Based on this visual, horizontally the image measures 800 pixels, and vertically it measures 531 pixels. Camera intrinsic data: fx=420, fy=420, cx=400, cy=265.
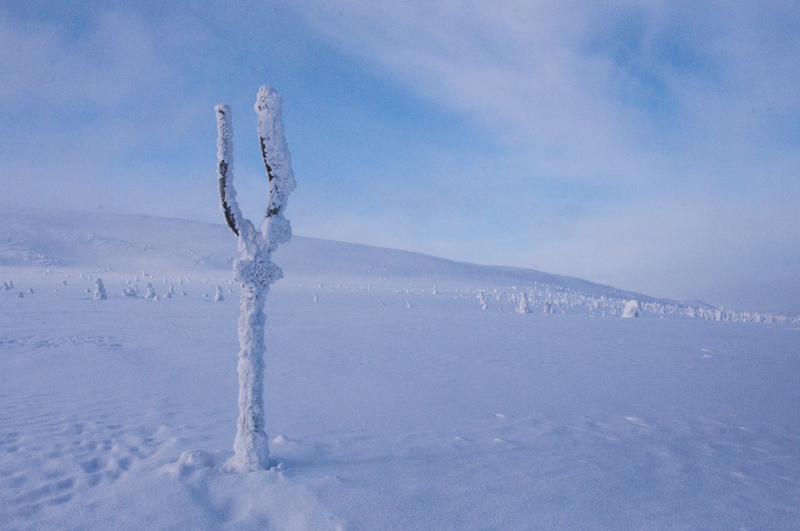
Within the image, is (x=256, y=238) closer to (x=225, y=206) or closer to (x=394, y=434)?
(x=225, y=206)

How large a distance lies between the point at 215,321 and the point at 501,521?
15.0m

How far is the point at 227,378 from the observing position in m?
7.75

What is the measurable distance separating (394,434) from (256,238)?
2.85m

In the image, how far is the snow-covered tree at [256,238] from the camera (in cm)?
385

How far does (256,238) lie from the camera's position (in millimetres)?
3922

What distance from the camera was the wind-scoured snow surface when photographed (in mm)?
3230

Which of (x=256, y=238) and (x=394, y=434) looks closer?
(x=256, y=238)

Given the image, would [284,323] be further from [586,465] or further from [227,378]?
[586,465]

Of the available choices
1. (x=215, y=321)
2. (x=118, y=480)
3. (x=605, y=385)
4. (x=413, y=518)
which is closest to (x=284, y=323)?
(x=215, y=321)

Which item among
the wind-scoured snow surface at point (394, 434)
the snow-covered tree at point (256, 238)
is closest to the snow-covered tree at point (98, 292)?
the wind-scoured snow surface at point (394, 434)

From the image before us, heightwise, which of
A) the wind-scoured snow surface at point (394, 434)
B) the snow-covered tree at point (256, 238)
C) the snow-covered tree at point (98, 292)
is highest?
the snow-covered tree at point (256, 238)

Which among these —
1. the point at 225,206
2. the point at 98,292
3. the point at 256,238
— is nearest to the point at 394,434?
the point at 256,238

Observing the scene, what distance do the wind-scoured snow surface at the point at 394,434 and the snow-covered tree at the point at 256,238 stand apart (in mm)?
643

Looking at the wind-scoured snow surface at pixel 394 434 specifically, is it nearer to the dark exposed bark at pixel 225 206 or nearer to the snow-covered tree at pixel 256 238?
the snow-covered tree at pixel 256 238
